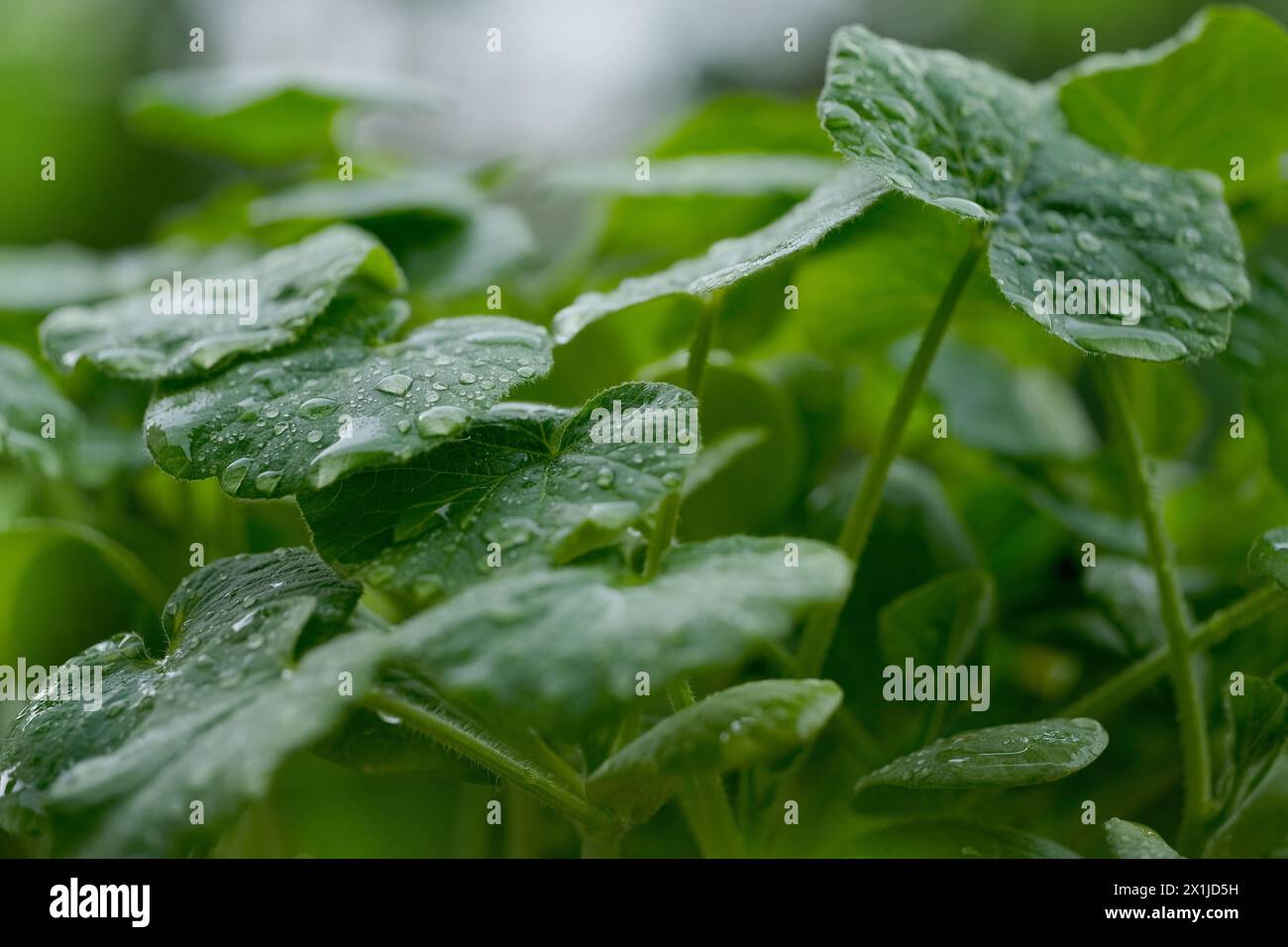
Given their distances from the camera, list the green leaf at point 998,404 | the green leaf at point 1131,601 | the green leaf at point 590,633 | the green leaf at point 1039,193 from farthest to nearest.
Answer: the green leaf at point 998,404
the green leaf at point 1131,601
the green leaf at point 1039,193
the green leaf at point 590,633

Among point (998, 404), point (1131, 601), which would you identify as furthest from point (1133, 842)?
point (998, 404)

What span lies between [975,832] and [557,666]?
0.62 feet

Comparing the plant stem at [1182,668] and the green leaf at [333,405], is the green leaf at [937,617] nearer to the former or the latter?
the plant stem at [1182,668]

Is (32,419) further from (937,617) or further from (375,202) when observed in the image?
(937,617)

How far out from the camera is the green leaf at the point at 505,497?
0.26 m

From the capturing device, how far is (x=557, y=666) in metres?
0.22

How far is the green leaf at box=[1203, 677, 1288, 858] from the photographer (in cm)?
35

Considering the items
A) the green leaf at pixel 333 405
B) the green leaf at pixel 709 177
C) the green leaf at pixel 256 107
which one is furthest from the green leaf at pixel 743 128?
the green leaf at pixel 333 405

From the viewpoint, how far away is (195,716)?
0.26 m

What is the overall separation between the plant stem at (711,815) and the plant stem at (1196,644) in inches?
6.0

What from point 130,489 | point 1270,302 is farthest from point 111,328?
point 1270,302

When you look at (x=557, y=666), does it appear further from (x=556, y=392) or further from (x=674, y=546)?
(x=556, y=392)

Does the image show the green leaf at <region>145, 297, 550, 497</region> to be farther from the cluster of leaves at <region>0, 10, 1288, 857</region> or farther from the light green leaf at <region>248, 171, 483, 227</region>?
the light green leaf at <region>248, 171, 483, 227</region>

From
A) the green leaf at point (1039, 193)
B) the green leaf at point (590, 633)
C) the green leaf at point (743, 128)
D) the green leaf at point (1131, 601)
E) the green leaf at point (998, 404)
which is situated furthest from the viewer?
the green leaf at point (743, 128)
